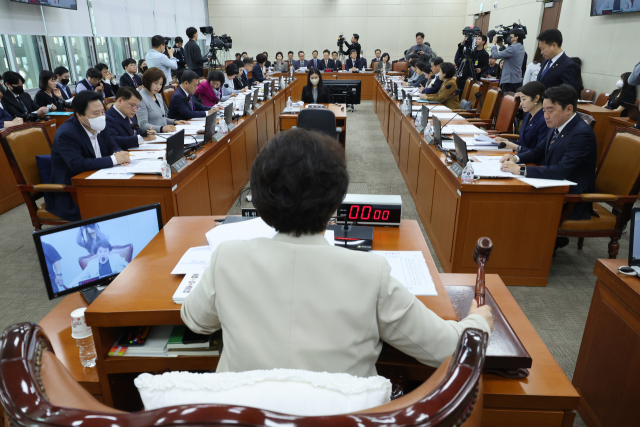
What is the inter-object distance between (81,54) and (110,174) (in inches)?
259

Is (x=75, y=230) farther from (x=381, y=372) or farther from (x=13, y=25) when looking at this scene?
(x=13, y=25)

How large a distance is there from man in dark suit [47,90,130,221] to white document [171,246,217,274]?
1.60 metres

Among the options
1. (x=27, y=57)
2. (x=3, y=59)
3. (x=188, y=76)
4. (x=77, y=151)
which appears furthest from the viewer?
(x=27, y=57)

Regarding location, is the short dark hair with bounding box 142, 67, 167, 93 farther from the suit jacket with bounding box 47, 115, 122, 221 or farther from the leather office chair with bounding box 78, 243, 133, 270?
the leather office chair with bounding box 78, 243, 133, 270

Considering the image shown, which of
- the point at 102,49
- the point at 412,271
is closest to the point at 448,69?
the point at 412,271

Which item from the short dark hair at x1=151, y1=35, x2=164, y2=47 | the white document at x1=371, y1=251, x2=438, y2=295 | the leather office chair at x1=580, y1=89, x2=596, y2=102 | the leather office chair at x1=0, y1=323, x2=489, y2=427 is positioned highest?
the short dark hair at x1=151, y1=35, x2=164, y2=47

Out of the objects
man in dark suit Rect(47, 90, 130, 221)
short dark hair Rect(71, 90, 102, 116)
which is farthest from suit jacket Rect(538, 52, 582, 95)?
short dark hair Rect(71, 90, 102, 116)

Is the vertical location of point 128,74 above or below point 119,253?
above

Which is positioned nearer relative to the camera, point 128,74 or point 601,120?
point 601,120

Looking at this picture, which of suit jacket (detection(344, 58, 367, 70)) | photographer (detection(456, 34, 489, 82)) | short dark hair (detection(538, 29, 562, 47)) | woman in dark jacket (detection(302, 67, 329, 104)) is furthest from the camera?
suit jacket (detection(344, 58, 367, 70))

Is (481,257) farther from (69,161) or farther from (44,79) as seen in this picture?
(44,79)

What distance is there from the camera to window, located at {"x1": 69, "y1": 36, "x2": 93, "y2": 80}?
7.59 metres

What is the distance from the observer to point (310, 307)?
0.84 m

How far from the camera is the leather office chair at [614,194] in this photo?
8.30 feet
